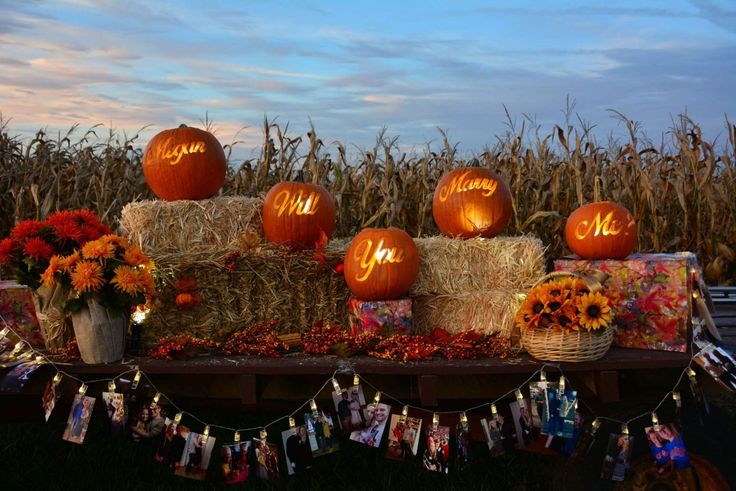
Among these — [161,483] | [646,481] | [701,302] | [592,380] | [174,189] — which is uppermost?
[174,189]

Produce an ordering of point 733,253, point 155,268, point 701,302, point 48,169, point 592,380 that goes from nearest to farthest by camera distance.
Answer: point 592,380 → point 701,302 → point 155,268 → point 733,253 → point 48,169

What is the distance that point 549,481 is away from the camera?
519 cm

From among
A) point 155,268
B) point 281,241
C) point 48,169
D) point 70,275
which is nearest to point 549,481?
point 281,241

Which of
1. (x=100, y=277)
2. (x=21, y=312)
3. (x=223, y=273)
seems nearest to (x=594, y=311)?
(x=223, y=273)

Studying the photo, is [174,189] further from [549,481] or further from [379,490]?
[549,481]

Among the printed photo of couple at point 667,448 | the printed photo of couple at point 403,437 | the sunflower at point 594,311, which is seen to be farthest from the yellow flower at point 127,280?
the printed photo of couple at point 667,448

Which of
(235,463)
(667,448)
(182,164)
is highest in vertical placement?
(182,164)

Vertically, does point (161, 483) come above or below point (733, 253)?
below

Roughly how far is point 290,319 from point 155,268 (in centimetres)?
95

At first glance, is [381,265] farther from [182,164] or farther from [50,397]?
[50,397]

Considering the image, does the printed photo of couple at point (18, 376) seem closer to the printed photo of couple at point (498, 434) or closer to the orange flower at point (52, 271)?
the orange flower at point (52, 271)

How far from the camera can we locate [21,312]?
461 centimetres

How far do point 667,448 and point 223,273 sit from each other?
2.86m

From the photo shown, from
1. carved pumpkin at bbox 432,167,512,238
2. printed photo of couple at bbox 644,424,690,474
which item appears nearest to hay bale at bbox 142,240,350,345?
carved pumpkin at bbox 432,167,512,238
